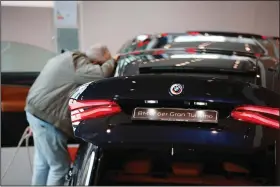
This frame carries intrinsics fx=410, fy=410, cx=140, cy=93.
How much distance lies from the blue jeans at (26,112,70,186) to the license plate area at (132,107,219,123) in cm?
95

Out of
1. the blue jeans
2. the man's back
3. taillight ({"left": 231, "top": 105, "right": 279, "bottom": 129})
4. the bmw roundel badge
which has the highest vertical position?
the bmw roundel badge

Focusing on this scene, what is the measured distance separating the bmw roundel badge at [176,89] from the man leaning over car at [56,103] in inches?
20.1

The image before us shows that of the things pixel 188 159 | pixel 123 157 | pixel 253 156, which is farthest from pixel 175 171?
pixel 253 156

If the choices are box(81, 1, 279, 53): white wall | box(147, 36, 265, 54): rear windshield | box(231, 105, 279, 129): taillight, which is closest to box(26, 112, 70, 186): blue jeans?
box(147, 36, 265, 54): rear windshield

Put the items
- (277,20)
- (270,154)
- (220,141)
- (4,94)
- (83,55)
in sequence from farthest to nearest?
(277,20)
(4,94)
(83,55)
(270,154)
(220,141)

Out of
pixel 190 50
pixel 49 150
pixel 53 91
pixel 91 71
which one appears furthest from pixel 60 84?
pixel 190 50

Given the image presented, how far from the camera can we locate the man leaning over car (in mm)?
1923

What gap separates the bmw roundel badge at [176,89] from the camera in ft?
4.42

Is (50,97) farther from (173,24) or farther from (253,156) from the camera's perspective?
(173,24)

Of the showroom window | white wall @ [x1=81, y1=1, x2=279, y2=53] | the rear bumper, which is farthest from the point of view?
white wall @ [x1=81, y1=1, x2=279, y2=53]

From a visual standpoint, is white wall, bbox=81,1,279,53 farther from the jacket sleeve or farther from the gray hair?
the jacket sleeve

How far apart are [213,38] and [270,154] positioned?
1.07m

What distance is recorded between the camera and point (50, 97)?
81.4 inches

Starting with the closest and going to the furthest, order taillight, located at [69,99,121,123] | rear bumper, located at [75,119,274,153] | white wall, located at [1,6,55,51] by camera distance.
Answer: rear bumper, located at [75,119,274,153] → taillight, located at [69,99,121,123] → white wall, located at [1,6,55,51]
